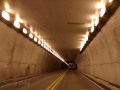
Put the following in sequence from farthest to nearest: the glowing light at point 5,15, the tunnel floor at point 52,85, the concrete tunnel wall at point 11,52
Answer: the concrete tunnel wall at point 11,52 < the tunnel floor at point 52,85 < the glowing light at point 5,15

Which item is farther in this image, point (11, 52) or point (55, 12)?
point (11, 52)

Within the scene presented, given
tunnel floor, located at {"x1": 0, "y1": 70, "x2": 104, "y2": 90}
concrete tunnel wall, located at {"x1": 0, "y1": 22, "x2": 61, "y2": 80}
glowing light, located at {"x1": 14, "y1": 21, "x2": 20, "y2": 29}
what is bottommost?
tunnel floor, located at {"x1": 0, "y1": 70, "x2": 104, "y2": 90}

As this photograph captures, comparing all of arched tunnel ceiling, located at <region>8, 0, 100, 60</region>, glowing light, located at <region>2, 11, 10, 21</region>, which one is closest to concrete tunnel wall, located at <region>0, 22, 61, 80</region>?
glowing light, located at <region>2, 11, 10, 21</region>

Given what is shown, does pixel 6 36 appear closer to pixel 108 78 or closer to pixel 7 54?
pixel 7 54

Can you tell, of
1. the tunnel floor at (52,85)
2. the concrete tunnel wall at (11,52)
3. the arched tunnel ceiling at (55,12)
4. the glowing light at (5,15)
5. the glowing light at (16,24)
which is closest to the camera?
the arched tunnel ceiling at (55,12)

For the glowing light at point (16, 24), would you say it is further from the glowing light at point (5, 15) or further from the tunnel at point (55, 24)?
the glowing light at point (5, 15)

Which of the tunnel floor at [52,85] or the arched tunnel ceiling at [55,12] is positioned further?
the tunnel floor at [52,85]

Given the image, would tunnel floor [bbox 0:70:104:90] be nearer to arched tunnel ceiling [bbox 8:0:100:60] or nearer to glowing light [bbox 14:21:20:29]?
glowing light [bbox 14:21:20:29]

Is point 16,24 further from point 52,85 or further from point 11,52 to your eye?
point 52,85

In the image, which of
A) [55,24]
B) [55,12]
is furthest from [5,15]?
[55,24]

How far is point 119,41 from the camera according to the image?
44.0ft

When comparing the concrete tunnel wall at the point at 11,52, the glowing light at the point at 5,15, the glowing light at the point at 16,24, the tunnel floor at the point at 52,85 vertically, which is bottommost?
the tunnel floor at the point at 52,85

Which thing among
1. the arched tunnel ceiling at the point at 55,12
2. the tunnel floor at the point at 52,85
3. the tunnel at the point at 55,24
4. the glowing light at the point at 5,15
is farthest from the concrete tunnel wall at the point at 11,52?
the arched tunnel ceiling at the point at 55,12

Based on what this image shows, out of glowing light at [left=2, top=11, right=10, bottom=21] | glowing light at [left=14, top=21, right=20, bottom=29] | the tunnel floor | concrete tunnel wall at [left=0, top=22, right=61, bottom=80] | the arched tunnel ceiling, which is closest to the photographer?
the arched tunnel ceiling
